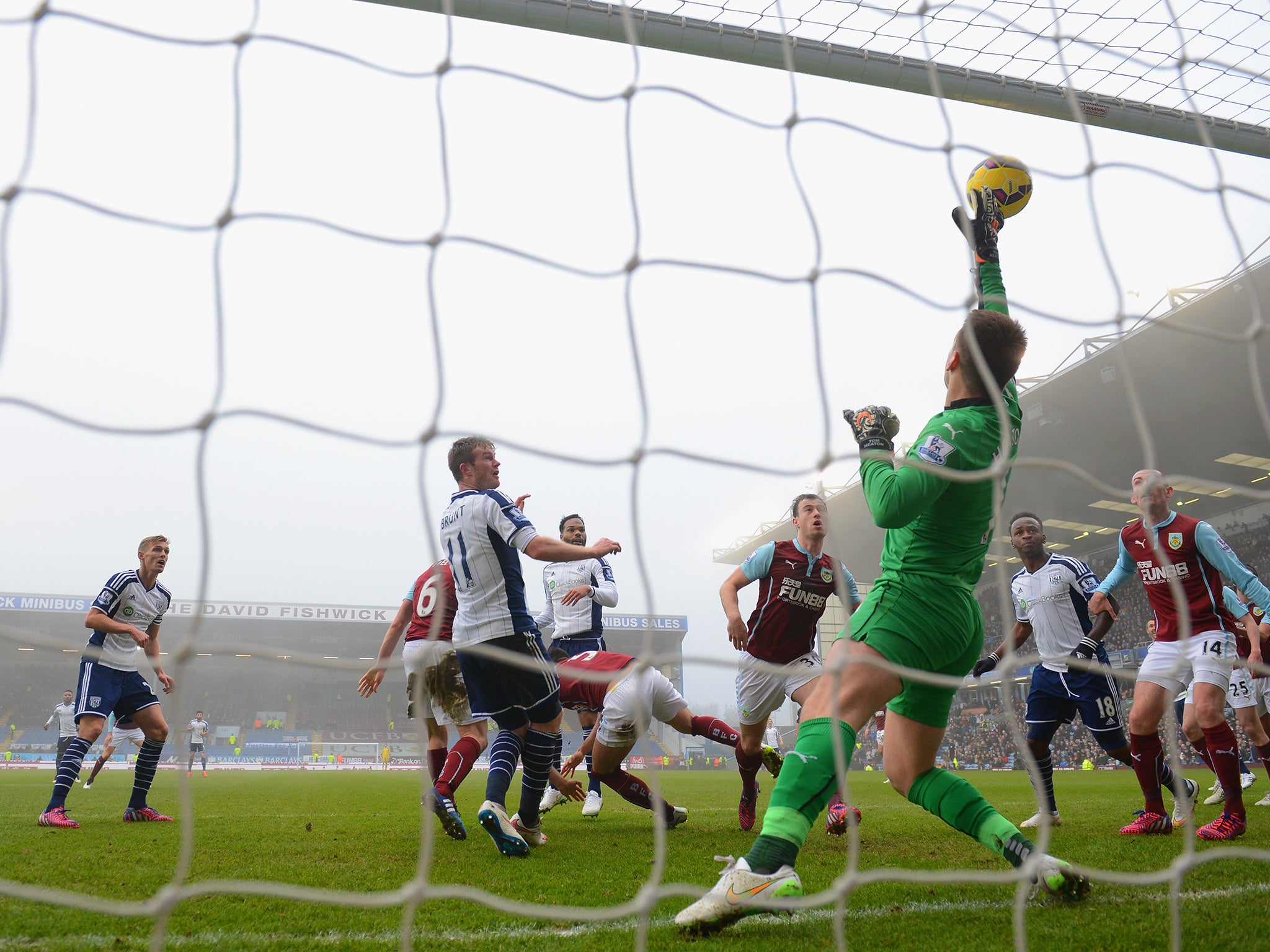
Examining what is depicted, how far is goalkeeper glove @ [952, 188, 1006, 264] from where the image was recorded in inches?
114

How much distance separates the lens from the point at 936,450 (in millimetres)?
2369

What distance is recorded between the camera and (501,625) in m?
3.59

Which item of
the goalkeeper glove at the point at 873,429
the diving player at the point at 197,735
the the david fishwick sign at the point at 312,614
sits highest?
the the david fishwick sign at the point at 312,614

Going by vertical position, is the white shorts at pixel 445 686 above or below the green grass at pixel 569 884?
above

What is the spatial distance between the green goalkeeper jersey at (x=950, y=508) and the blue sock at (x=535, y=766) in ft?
6.27

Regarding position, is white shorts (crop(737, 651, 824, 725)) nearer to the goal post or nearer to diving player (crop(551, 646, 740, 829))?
diving player (crop(551, 646, 740, 829))

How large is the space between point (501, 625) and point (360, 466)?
1017mm

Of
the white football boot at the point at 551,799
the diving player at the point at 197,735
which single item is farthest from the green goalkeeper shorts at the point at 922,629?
the diving player at the point at 197,735

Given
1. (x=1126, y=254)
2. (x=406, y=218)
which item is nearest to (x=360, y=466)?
(x=406, y=218)

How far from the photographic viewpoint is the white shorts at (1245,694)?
551cm

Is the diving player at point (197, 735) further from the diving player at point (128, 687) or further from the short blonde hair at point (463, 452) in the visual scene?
the short blonde hair at point (463, 452)

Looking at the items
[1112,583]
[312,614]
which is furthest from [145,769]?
[312,614]

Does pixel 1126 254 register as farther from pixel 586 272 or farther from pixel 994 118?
pixel 586 272

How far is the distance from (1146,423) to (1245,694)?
6.72 m
